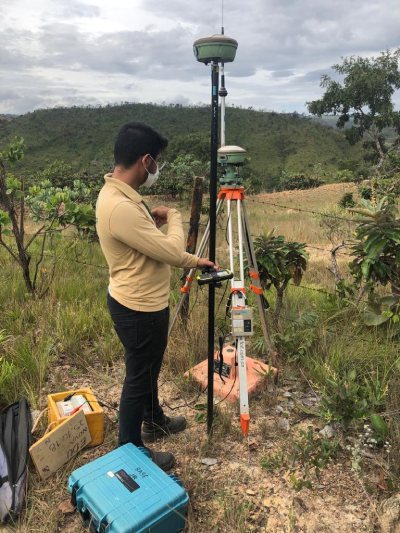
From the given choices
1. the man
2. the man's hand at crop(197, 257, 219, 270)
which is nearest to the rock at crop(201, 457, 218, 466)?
the man

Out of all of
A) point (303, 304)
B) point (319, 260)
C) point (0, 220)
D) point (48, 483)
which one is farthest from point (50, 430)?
point (319, 260)

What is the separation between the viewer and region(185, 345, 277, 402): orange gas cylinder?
111 inches

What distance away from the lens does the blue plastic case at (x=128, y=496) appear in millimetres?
1700

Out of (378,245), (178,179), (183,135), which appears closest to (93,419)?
(378,245)

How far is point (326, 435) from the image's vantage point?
2.38 meters

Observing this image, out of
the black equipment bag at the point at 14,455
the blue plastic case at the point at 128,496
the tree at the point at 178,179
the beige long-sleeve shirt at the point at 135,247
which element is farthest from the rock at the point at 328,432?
the tree at the point at 178,179

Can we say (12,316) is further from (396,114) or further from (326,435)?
(396,114)

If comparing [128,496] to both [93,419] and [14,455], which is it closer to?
[93,419]

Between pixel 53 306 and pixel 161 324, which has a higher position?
pixel 161 324

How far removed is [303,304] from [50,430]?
2.47 meters

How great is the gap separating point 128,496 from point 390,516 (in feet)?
3.74

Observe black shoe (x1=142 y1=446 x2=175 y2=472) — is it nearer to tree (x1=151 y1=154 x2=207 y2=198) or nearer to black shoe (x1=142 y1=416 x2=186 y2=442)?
black shoe (x1=142 y1=416 x2=186 y2=442)

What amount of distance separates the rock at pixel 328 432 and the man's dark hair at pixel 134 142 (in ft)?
5.98

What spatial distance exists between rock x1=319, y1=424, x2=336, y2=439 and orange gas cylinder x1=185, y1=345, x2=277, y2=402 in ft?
1.75
